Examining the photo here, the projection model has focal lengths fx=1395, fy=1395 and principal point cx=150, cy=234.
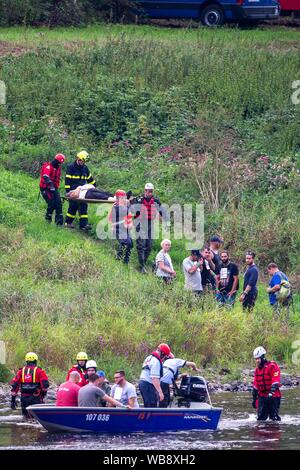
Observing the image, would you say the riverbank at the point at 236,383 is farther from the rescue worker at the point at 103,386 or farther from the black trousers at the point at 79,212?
the black trousers at the point at 79,212

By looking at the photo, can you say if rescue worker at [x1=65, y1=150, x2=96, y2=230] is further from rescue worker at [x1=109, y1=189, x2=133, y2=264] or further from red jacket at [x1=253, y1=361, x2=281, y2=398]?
red jacket at [x1=253, y1=361, x2=281, y2=398]

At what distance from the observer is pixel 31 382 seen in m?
22.4

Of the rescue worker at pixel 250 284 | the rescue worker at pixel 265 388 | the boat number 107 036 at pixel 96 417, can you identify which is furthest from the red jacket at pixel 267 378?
the rescue worker at pixel 250 284

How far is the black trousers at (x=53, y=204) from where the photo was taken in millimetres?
30312

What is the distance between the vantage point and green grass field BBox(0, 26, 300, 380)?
1044 inches

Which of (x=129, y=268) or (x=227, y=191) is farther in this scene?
(x=227, y=191)

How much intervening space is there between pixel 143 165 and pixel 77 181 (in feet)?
14.6

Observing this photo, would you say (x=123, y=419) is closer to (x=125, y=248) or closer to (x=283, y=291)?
(x=283, y=291)

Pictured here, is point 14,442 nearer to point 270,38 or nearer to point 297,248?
point 297,248

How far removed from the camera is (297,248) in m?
31.9

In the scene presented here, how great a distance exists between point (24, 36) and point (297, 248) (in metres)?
14.4

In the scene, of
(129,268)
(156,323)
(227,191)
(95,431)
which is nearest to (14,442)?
(95,431)

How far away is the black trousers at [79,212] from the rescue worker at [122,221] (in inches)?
52.6

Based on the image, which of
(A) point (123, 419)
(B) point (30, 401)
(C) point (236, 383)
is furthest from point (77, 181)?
(A) point (123, 419)
